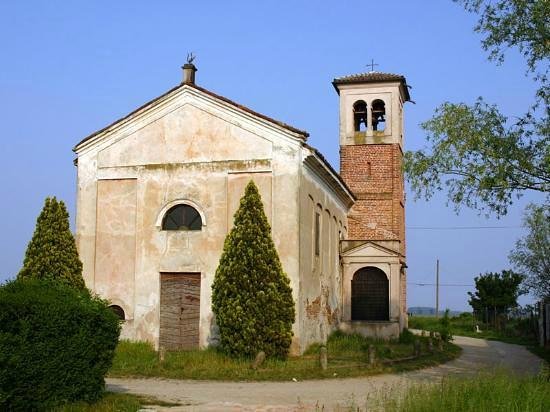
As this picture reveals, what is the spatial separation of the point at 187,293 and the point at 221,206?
3.04m

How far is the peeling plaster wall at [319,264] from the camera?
2009 centimetres

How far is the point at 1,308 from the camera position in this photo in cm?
912

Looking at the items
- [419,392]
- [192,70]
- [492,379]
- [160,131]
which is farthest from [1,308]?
[192,70]

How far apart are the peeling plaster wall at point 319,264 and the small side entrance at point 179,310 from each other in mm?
3475

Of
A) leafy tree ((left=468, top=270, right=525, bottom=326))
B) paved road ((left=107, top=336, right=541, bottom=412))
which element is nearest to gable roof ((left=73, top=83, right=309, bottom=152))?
paved road ((left=107, top=336, right=541, bottom=412))

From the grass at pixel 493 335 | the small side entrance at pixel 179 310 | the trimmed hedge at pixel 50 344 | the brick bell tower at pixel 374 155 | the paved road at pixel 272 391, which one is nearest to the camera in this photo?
the trimmed hedge at pixel 50 344

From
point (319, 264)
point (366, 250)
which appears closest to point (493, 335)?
point (366, 250)

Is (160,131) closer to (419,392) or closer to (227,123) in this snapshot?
(227,123)

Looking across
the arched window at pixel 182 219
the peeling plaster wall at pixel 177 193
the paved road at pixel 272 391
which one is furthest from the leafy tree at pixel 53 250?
the paved road at pixel 272 391

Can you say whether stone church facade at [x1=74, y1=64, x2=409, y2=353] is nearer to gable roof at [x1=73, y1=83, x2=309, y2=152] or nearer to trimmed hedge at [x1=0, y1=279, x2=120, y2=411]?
gable roof at [x1=73, y1=83, x2=309, y2=152]

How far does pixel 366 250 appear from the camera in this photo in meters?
26.9

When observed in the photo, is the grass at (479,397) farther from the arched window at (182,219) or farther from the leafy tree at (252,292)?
the arched window at (182,219)

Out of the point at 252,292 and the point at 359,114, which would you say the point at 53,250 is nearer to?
the point at 252,292

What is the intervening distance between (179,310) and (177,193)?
151 inches
